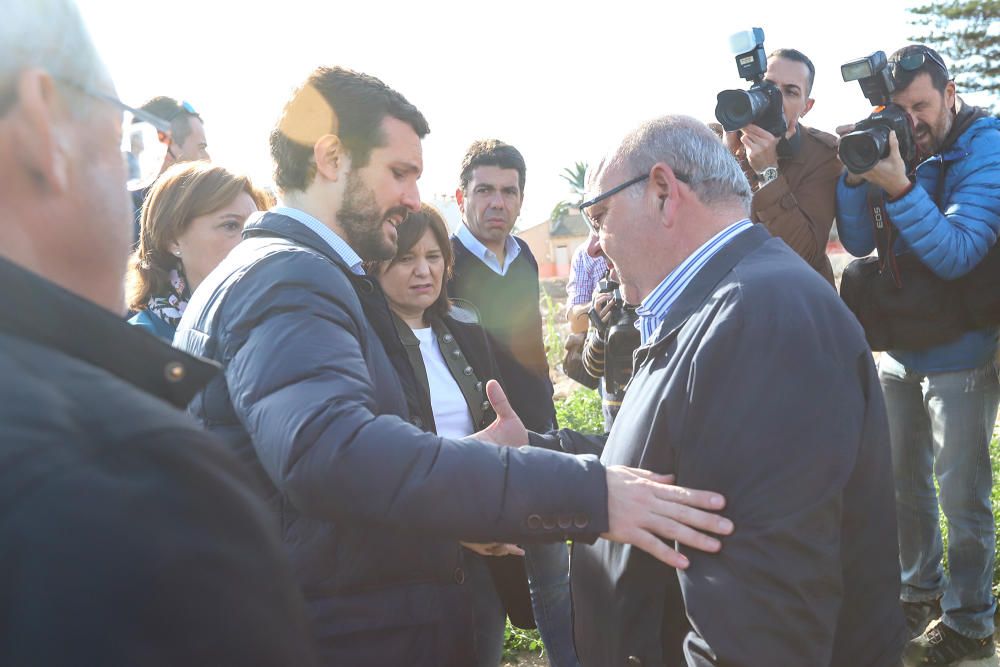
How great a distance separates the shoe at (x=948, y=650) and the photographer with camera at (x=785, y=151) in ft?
5.18

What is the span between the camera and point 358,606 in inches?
71.2

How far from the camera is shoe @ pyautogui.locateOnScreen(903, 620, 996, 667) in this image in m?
3.56

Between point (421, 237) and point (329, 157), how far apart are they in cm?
127

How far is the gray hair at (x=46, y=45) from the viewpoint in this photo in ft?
2.71

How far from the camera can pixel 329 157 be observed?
7.18 feet

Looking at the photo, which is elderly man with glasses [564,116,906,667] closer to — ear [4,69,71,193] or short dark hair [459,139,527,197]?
ear [4,69,71,193]

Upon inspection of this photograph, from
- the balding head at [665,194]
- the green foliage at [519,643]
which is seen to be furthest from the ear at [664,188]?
the green foliage at [519,643]

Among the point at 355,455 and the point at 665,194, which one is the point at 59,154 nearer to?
the point at 355,455

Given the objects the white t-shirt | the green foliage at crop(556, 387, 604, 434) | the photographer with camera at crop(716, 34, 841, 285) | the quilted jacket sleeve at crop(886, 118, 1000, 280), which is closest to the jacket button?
the white t-shirt

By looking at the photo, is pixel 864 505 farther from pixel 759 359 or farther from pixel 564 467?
pixel 564 467

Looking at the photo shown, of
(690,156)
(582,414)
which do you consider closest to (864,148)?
(690,156)

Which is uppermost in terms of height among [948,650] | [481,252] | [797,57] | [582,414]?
[797,57]

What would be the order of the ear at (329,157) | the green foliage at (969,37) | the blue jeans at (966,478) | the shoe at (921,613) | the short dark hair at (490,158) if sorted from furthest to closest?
the green foliage at (969,37) → the short dark hair at (490,158) → the shoe at (921,613) → the blue jeans at (966,478) → the ear at (329,157)

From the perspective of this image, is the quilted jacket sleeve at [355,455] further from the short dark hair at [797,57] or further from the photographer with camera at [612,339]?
the short dark hair at [797,57]
